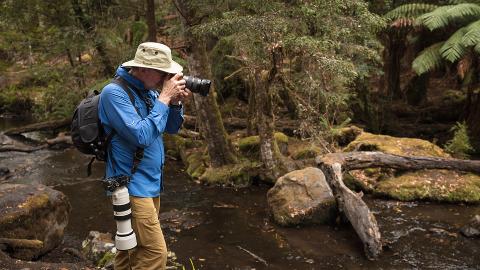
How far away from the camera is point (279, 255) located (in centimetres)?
593

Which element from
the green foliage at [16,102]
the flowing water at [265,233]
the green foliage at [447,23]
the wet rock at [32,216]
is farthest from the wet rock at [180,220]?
the green foliage at [16,102]

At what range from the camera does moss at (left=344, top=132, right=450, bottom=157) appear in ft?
29.9

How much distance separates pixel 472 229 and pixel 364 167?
2221mm

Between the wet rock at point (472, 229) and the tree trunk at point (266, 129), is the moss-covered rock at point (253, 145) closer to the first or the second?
the tree trunk at point (266, 129)

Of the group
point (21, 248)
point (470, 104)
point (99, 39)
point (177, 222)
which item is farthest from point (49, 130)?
point (470, 104)

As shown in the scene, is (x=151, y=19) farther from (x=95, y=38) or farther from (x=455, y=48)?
(x=455, y=48)

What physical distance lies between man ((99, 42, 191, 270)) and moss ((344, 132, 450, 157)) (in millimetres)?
6538

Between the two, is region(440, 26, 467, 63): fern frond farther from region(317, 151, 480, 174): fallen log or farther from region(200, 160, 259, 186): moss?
region(200, 160, 259, 186): moss

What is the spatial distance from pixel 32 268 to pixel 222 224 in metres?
3.33

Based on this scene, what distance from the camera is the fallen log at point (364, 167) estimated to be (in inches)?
229

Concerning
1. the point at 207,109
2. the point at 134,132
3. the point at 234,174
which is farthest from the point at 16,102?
the point at 134,132

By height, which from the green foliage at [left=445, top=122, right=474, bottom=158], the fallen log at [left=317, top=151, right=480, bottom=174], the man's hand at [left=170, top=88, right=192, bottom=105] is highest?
the man's hand at [left=170, top=88, right=192, bottom=105]

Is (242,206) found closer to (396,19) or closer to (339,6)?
(339,6)

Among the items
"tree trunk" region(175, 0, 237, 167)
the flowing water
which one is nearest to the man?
the flowing water
